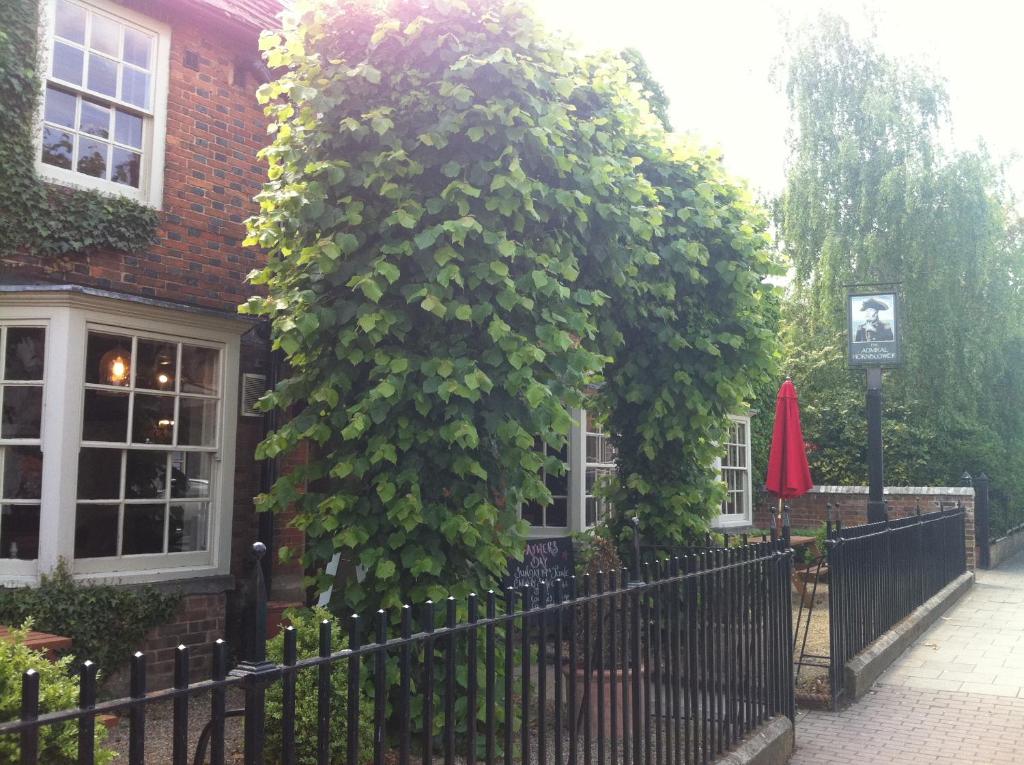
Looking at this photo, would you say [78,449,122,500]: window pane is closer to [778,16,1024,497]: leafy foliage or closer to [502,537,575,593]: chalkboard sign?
[502,537,575,593]: chalkboard sign

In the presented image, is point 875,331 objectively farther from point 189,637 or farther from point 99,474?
point 99,474

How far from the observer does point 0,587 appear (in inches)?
248

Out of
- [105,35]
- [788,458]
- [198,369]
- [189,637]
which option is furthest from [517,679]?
[105,35]

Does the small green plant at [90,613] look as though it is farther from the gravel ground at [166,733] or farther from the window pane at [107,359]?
the window pane at [107,359]

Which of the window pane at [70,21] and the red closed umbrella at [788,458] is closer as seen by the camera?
the window pane at [70,21]

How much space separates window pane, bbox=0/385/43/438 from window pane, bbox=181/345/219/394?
1.09 m

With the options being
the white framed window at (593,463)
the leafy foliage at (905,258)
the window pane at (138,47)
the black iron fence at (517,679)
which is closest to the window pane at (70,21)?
the window pane at (138,47)

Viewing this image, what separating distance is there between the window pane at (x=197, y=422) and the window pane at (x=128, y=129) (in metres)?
2.02

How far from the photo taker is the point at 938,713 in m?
6.80

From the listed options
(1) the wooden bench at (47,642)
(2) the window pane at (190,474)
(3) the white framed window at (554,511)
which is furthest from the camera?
(3) the white framed window at (554,511)

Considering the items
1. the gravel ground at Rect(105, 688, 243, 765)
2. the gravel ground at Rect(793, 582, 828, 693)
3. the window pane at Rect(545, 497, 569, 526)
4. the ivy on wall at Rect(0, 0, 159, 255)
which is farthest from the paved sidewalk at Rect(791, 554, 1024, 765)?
the ivy on wall at Rect(0, 0, 159, 255)

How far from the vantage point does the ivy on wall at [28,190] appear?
6496 mm

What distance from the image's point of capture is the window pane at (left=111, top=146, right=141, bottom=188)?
7.36 meters

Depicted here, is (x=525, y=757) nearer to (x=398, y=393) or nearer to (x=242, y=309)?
(x=398, y=393)
